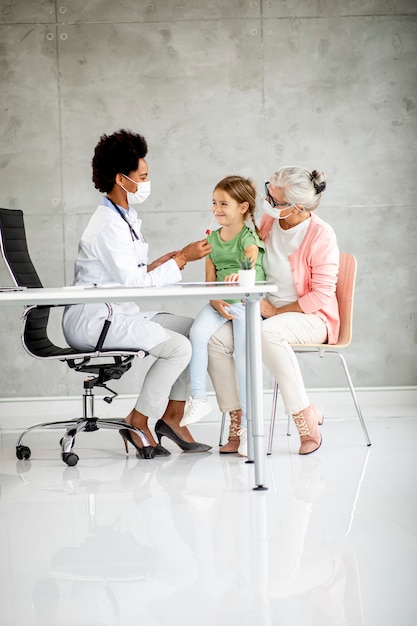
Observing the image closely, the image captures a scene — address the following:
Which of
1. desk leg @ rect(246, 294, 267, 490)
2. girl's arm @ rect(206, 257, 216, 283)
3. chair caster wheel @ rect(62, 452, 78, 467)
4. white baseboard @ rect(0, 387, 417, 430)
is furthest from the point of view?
white baseboard @ rect(0, 387, 417, 430)

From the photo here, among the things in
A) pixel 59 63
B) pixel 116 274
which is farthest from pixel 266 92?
pixel 116 274

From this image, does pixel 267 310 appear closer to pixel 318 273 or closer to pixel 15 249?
pixel 318 273

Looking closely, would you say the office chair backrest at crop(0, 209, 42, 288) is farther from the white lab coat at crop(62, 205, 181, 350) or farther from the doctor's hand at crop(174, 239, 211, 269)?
the doctor's hand at crop(174, 239, 211, 269)

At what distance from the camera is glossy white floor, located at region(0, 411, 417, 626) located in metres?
2.01

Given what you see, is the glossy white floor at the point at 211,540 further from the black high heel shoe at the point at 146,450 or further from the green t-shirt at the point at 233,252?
the green t-shirt at the point at 233,252

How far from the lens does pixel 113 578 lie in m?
2.25

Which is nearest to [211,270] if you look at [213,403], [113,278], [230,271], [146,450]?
[230,271]

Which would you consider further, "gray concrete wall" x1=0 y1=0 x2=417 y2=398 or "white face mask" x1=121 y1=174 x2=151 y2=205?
"gray concrete wall" x1=0 y1=0 x2=417 y2=398

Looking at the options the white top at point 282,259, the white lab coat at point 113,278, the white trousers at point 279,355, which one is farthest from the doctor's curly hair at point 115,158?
the white trousers at point 279,355

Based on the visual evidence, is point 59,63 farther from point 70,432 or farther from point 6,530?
point 6,530

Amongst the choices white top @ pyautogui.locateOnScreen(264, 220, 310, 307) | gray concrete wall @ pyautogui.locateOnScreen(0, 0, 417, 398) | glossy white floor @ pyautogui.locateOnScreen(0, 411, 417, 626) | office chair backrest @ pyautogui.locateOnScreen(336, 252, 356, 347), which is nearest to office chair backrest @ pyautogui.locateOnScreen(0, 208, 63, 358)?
glossy white floor @ pyautogui.locateOnScreen(0, 411, 417, 626)

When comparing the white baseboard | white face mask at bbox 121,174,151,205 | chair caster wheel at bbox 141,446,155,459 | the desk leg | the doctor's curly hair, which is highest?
the doctor's curly hair

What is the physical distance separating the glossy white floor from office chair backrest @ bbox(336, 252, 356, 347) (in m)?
0.57

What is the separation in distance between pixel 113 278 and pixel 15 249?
55 cm
